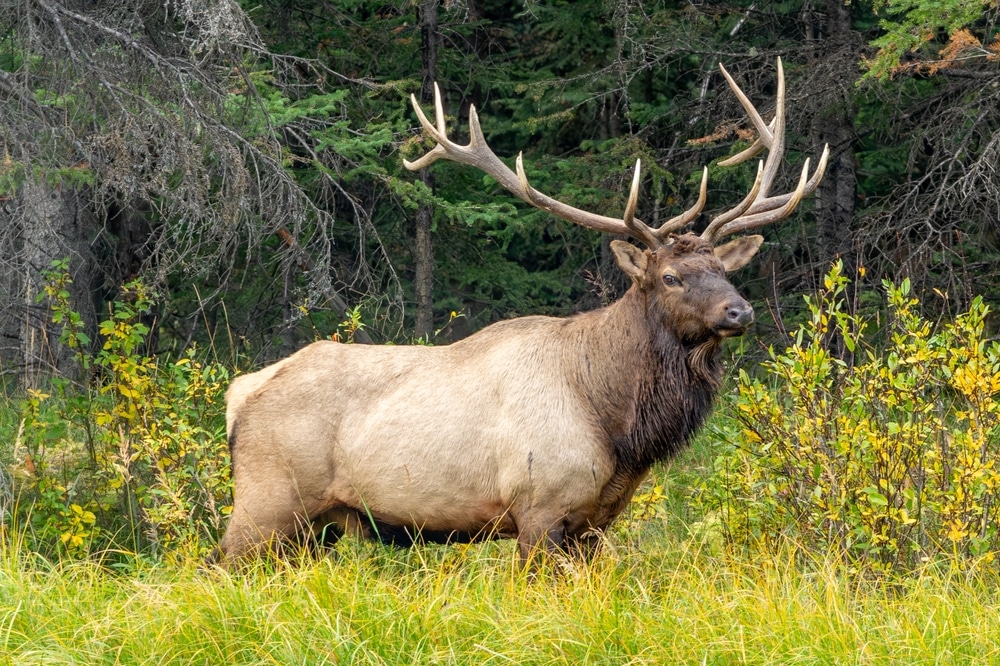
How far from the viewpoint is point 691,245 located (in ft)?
20.1

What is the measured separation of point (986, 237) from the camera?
402 inches

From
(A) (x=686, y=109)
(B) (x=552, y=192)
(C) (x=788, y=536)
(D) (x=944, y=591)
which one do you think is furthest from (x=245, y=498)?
(A) (x=686, y=109)

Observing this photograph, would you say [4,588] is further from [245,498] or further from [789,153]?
[789,153]

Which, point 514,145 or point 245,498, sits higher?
point 514,145

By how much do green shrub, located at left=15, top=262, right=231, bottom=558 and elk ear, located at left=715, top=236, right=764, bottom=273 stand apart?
9.49 feet

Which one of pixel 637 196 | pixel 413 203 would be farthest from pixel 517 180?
pixel 413 203

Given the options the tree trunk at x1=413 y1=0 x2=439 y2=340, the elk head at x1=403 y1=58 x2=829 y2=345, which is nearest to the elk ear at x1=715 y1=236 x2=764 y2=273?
the elk head at x1=403 y1=58 x2=829 y2=345

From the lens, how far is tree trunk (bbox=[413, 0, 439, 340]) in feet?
35.1

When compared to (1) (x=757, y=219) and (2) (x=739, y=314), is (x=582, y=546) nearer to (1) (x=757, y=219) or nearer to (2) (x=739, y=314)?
(2) (x=739, y=314)

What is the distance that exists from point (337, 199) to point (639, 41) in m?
3.63

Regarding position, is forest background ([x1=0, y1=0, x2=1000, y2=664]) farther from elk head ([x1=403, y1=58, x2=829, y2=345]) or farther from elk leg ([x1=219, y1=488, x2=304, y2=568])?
elk head ([x1=403, y1=58, x2=829, y2=345])

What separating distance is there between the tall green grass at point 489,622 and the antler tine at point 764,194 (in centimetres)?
196

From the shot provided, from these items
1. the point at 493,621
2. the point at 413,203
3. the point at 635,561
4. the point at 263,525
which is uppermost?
the point at 413,203

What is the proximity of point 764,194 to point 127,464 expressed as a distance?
3.72m
